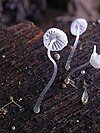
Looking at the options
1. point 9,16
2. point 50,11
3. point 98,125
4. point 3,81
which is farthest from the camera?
Answer: point 50,11

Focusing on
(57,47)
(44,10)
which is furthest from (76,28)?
(44,10)

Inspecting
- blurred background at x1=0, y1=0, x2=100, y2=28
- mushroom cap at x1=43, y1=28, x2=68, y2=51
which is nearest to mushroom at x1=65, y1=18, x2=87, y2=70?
mushroom cap at x1=43, y1=28, x2=68, y2=51

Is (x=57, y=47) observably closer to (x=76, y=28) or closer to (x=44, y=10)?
(x=76, y=28)

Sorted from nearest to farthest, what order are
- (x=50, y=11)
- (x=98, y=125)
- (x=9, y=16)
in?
1. (x=98, y=125)
2. (x=9, y=16)
3. (x=50, y=11)

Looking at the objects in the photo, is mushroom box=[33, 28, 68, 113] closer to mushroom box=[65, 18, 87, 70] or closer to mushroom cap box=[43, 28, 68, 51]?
mushroom cap box=[43, 28, 68, 51]

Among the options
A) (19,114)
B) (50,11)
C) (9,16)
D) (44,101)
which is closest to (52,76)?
(44,101)

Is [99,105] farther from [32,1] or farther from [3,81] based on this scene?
[32,1]

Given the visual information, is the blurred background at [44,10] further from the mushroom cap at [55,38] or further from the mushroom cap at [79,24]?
the mushroom cap at [55,38]
